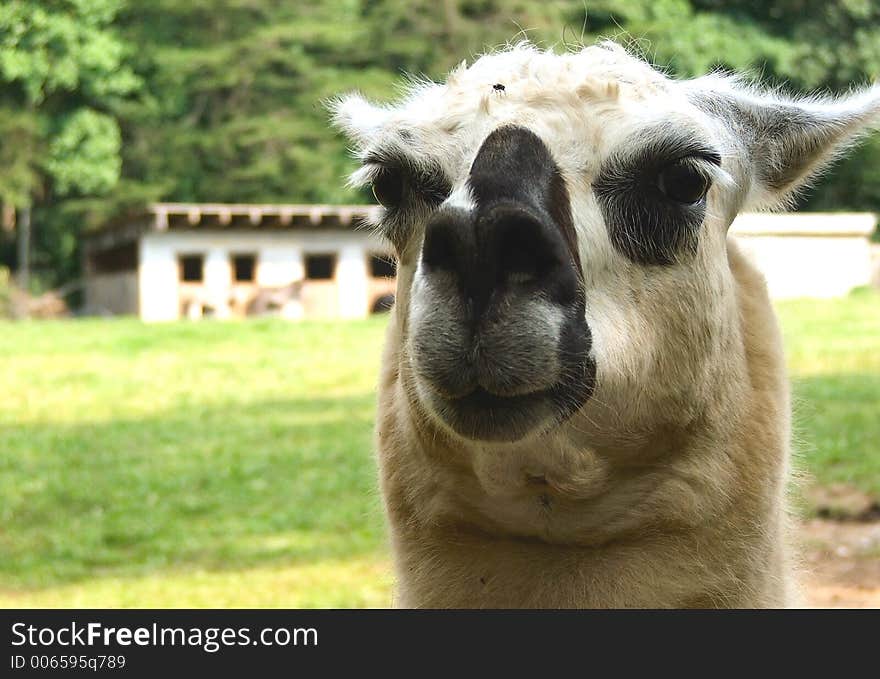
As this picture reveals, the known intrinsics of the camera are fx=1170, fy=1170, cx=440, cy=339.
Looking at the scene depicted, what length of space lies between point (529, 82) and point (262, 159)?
129 feet

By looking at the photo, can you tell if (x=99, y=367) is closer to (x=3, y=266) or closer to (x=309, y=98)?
(x=309, y=98)

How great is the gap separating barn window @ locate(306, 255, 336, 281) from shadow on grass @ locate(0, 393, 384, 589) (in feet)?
71.7

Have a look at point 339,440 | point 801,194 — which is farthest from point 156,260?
point 801,194

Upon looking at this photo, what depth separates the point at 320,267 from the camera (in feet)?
128

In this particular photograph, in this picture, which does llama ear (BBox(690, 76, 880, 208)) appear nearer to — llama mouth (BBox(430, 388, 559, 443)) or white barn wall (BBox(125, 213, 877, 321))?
llama mouth (BBox(430, 388, 559, 443))

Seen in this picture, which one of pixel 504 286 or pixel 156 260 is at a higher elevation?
pixel 156 260

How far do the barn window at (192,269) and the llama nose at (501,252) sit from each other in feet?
119

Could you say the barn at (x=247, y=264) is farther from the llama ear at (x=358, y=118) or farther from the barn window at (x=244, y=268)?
the llama ear at (x=358, y=118)

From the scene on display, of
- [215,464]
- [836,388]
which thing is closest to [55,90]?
[215,464]

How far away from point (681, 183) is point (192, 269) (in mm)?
36612

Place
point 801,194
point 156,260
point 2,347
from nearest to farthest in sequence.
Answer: point 801,194
point 2,347
point 156,260

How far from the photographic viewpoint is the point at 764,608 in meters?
3.39

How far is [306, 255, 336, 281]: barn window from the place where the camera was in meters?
38.8

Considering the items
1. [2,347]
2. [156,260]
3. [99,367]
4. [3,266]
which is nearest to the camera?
[99,367]
